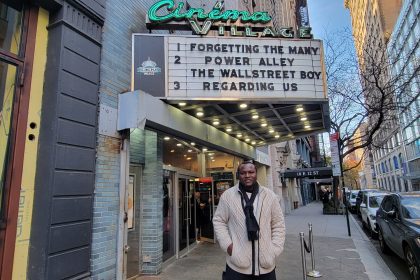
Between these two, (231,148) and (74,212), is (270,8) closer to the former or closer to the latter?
(231,148)

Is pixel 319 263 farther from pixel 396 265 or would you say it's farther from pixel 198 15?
pixel 198 15

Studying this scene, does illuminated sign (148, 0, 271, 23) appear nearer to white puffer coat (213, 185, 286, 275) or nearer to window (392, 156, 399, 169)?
white puffer coat (213, 185, 286, 275)

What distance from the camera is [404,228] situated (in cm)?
691

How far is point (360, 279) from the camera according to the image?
6.64 metres

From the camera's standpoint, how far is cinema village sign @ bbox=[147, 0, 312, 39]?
741 centimetres

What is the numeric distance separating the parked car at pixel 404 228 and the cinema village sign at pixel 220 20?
15.1ft

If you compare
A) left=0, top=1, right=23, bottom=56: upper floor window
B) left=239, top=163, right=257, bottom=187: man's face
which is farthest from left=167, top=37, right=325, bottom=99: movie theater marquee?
left=239, top=163, right=257, bottom=187: man's face

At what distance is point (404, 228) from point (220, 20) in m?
6.05

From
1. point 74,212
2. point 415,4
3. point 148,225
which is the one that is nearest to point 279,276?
point 148,225

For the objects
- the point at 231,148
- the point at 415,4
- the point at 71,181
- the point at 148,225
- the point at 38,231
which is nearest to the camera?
the point at 38,231

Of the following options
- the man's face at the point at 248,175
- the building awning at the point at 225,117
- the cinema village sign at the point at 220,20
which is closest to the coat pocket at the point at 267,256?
the man's face at the point at 248,175

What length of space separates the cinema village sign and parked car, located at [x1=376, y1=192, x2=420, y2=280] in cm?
461

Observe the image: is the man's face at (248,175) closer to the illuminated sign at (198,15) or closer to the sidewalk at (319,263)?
the sidewalk at (319,263)

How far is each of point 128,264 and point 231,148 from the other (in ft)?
18.6
